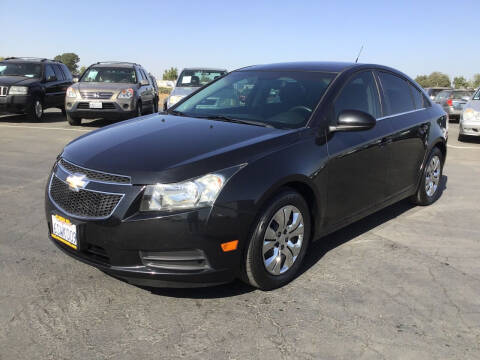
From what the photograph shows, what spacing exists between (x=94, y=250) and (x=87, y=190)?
0.39m

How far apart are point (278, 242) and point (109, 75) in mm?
11133

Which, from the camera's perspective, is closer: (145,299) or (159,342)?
(159,342)

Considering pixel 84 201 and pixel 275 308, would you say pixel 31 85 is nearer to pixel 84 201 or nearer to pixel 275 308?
pixel 84 201

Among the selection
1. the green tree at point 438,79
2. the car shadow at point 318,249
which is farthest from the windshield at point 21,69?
the green tree at point 438,79

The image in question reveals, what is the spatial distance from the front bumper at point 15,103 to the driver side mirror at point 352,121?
37.7 feet

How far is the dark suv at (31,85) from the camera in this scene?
511 inches

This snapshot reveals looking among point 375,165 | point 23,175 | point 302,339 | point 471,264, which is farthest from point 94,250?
point 23,175

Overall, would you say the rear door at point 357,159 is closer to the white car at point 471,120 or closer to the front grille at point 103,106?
the white car at point 471,120

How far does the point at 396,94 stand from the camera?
4.97 meters

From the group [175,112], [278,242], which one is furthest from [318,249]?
[175,112]

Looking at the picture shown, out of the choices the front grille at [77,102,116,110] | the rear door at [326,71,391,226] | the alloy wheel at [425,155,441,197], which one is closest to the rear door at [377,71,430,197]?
the rear door at [326,71,391,226]

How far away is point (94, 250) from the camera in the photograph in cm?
311

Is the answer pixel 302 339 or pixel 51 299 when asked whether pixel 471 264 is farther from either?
pixel 51 299

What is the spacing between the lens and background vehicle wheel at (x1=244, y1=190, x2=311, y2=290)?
321 cm
